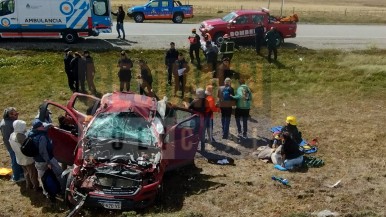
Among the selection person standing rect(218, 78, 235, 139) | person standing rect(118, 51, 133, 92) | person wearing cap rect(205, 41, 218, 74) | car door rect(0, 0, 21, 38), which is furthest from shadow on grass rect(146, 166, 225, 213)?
car door rect(0, 0, 21, 38)

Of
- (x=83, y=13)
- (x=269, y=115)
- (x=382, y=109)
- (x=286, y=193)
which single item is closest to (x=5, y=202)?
(x=286, y=193)

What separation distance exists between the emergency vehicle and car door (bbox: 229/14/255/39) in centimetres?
671

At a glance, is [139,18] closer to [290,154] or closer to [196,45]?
[196,45]

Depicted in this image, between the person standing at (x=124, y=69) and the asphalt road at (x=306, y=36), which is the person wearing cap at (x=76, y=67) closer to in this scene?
the person standing at (x=124, y=69)

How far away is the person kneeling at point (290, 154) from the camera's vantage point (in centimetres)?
1151

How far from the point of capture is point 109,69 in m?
19.8

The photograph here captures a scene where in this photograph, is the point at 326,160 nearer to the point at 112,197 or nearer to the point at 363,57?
the point at 112,197

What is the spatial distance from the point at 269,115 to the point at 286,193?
6231 mm

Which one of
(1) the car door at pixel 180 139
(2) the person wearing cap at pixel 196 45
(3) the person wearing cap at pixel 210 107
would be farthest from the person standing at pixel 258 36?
(1) the car door at pixel 180 139

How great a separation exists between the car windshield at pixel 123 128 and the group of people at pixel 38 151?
886 millimetres

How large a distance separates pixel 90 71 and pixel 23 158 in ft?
23.6

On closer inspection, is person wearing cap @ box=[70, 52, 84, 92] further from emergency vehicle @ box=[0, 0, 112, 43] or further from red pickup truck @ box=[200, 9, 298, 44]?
red pickup truck @ box=[200, 9, 298, 44]

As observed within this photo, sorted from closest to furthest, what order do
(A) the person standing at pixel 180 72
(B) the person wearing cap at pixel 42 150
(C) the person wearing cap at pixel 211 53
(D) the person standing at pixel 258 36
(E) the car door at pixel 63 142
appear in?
(B) the person wearing cap at pixel 42 150 < (E) the car door at pixel 63 142 < (A) the person standing at pixel 180 72 < (C) the person wearing cap at pixel 211 53 < (D) the person standing at pixel 258 36

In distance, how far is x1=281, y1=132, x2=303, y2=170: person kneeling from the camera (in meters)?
11.5
